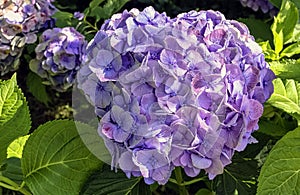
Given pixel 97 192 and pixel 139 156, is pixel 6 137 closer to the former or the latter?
pixel 97 192

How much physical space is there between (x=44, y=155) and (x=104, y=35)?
0.29 meters

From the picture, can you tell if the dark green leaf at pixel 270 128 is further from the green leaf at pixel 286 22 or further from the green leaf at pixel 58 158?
the green leaf at pixel 58 158

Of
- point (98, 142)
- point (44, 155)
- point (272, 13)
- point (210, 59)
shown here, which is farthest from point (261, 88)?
point (272, 13)

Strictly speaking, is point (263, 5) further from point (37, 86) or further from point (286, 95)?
point (286, 95)

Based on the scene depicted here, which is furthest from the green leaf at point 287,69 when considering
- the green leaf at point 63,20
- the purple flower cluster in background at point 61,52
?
the green leaf at point 63,20

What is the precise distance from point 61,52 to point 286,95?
829mm

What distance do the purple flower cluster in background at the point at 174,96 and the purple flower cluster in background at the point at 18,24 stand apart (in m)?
0.80

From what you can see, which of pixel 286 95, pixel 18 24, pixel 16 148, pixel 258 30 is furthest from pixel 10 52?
pixel 286 95

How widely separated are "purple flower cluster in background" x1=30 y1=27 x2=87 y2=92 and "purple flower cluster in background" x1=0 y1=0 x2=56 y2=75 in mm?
54

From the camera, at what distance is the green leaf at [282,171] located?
132cm

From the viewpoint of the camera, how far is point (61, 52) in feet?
6.58

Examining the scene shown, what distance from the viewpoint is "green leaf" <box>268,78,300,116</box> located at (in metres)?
1.35

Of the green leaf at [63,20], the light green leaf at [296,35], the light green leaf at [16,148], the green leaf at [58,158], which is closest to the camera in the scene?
the green leaf at [58,158]

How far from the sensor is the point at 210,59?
1229 mm
